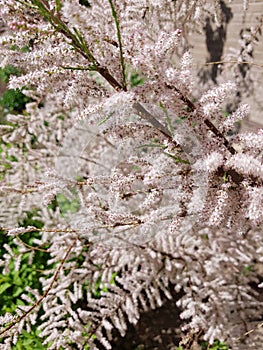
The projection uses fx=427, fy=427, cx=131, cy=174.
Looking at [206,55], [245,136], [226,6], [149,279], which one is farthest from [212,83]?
[245,136]

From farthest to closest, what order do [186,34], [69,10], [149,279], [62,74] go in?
[186,34] → [149,279] → [62,74] → [69,10]

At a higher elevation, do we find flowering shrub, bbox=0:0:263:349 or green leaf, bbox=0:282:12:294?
flowering shrub, bbox=0:0:263:349

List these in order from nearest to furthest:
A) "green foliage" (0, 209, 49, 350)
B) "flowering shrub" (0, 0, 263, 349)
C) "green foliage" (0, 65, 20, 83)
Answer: "flowering shrub" (0, 0, 263, 349) < "green foliage" (0, 65, 20, 83) < "green foliage" (0, 209, 49, 350)

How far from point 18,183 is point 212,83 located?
1.26 metres

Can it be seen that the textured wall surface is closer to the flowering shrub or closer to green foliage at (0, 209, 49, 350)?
the flowering shrub

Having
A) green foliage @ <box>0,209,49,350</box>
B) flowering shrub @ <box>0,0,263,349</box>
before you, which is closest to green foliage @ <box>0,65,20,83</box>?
flowering shrub @ <box>0,0,263,349</box>

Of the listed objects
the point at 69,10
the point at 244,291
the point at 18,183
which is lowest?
the point at 244,291

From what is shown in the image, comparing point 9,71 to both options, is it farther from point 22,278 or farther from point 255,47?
point 255,47

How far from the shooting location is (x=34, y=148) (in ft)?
8.29

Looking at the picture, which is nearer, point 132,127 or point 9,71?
point 132,127

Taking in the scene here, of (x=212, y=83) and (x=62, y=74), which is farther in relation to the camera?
(x=212, y=83)

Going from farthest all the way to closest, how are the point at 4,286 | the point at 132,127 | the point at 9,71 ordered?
the point at 4,286, the point at 9,71, the point at 132,127

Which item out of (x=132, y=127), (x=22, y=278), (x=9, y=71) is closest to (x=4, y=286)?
(x=22, y=278)

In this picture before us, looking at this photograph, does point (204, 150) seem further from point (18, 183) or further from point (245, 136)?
point (18, 183)
